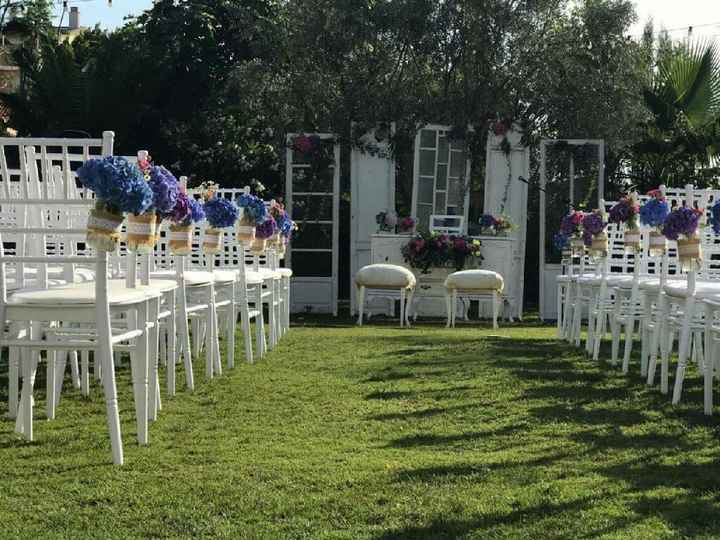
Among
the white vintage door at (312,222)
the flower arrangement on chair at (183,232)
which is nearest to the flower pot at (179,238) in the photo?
the flower arrangement on chair at (183,232)

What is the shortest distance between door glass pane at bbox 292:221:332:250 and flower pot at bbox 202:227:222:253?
736cm

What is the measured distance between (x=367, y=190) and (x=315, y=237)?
2.92ft

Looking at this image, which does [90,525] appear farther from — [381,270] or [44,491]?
[381,270]

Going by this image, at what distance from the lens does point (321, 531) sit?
3.03 m

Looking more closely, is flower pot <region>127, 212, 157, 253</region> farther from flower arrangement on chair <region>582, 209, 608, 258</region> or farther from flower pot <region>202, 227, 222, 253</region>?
flower arrangement on chair <region>582, 209, 608, 258</region>

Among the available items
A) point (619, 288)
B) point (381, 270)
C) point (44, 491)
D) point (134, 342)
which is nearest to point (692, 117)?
point (381, 270)

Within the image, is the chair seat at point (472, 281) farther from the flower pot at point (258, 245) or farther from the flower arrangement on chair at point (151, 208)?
the flower arrangement on chair at point (151, 208)

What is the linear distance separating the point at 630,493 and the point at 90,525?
1.63 metres

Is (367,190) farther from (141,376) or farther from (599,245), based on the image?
(141,376)

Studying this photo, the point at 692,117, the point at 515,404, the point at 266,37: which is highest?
the point at 266,37

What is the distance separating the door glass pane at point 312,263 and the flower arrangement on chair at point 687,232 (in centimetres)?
904

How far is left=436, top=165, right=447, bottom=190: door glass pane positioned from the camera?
1414 cm

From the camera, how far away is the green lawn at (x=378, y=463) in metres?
3.13

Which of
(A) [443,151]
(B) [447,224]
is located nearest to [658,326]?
(B) [447,224]
